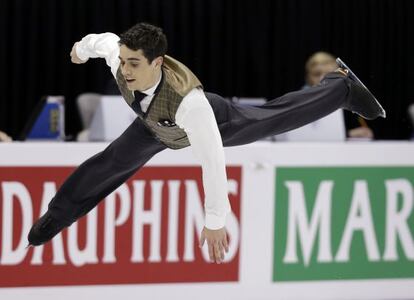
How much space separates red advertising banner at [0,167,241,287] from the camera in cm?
555

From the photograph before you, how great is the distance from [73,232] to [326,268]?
151cm

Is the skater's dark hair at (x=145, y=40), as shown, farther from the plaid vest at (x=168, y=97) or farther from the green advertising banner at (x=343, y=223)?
the green advertising banner at (x=343, y=223)

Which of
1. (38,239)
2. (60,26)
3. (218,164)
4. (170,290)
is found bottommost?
(170,290)

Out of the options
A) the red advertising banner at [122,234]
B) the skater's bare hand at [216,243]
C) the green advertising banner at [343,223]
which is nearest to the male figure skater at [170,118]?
the skater's bare hand at [216,243]

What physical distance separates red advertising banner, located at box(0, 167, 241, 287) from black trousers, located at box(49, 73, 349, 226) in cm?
88

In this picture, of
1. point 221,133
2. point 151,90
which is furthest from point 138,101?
point 221,133

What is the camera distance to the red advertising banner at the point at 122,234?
5.55m

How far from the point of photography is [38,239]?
4.73 m

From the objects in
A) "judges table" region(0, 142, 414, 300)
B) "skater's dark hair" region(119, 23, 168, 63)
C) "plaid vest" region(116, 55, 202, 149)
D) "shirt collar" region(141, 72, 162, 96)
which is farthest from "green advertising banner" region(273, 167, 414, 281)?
"skater's dark hair" region(119, 23, 168, 63)

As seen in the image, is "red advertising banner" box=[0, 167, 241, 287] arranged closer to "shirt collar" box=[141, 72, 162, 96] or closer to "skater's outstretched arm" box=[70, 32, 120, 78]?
"skater's outstretched arm" box=[70, 32, 120, 78]

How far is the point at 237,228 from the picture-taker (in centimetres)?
593

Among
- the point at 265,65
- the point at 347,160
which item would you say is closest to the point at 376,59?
the point at 265,65

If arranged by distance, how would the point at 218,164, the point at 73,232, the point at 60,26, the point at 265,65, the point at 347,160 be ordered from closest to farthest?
the point at 218,164 < the point at 73,232 < the point at 347,160 < the point at 60,26 < the point at 265,65

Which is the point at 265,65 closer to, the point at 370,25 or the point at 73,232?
the point at 370,25
